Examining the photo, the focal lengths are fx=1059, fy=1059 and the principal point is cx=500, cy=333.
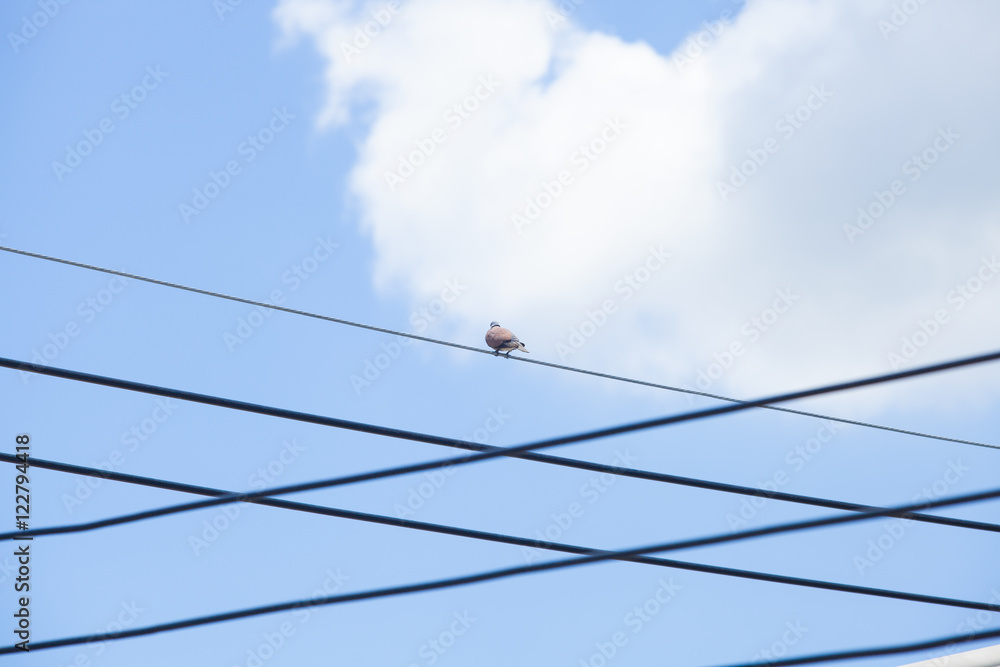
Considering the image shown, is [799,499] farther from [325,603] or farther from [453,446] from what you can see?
[325,603]

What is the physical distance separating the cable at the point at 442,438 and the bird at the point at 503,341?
7956 mm

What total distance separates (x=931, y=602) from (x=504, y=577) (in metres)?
2.45

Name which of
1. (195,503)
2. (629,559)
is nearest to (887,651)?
(629,559)

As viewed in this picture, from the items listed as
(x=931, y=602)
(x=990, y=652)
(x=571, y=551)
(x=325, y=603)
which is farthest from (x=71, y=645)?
(x=990, y=652)

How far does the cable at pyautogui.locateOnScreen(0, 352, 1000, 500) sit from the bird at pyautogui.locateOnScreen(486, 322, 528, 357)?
796 centimetres

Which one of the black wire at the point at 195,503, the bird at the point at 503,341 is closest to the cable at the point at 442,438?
the black wire at the point at 195,503

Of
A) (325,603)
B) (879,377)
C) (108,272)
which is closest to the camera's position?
(879,377)

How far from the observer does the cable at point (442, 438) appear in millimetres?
4465

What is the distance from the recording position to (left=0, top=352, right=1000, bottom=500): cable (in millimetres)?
4465

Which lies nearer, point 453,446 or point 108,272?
point 453,446

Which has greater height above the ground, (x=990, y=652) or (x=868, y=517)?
(x=990, y=652)

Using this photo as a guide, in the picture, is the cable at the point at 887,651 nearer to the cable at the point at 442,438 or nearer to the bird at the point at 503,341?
the cable at the point at 442,438

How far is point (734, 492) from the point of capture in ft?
18.7

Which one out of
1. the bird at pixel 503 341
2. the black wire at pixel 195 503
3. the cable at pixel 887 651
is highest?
the bird at pixel 503 341
